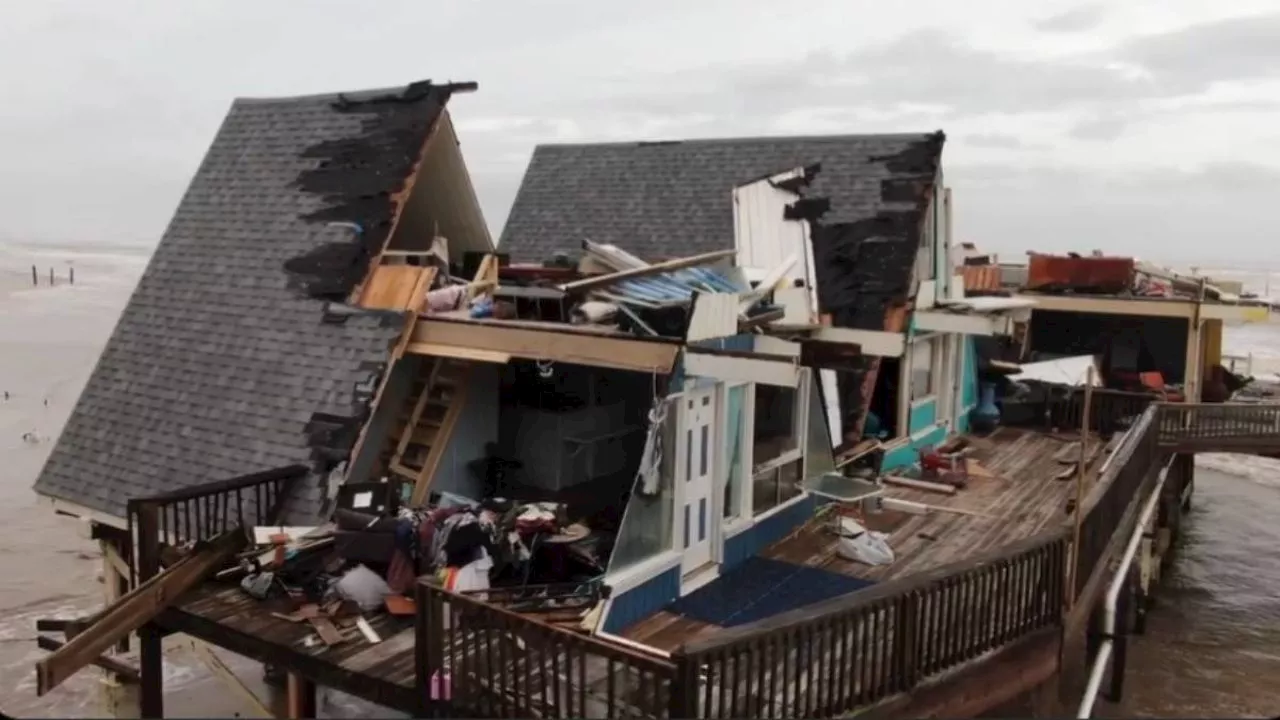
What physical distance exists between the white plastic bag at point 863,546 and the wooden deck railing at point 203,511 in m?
5.85

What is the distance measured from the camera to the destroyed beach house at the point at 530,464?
7465 millimetres

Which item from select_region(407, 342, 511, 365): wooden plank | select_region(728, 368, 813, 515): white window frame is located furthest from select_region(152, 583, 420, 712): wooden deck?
select_region(728, 368, 813, 515): white window frame

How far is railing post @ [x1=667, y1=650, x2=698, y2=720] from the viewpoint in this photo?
5.99 m

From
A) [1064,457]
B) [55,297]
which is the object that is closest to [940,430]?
[1064,457]

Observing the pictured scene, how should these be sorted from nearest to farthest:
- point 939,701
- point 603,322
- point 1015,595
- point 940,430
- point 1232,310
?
point 939,701 → point 1015,595 → point 603,322 → point 940,430 → point 1232,310

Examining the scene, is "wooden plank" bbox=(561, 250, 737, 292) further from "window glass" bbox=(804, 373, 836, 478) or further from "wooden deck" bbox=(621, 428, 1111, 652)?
"wooden deck" bbox=(621, 428, 1111, 652)

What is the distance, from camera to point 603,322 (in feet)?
32.3

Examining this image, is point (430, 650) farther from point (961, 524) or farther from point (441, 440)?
point (961, 524)

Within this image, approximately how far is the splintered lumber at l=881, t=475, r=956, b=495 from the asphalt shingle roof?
4697 mm

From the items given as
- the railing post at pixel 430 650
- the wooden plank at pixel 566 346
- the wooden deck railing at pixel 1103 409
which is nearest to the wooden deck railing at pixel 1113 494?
the wooden deck railing at pixel 1103 409

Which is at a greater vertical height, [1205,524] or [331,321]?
[331,321]

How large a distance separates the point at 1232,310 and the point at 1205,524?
692 cm

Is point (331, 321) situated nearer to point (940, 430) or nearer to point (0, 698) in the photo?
point (0, 698)

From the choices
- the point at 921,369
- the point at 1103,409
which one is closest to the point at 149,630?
the point at 921,369
